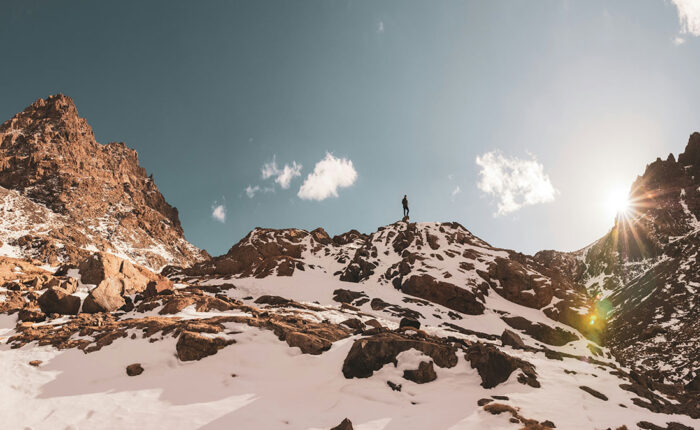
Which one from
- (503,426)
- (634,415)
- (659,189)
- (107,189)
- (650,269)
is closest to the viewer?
(503,426)

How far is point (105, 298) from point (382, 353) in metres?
26.6

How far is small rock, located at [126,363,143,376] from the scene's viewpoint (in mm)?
15531

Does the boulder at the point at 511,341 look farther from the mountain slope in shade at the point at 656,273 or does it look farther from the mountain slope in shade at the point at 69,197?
the mountain slope in shade at the point at 69,197

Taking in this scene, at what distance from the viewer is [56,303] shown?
25203 mm

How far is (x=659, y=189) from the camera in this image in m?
82.0

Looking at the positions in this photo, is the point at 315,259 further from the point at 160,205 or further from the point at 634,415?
the point at 160,205

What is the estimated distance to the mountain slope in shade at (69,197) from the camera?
84.1 metres

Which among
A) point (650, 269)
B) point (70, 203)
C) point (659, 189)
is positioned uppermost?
point (70, 203)

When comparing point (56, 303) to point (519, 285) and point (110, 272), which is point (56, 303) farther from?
point (519, 285)

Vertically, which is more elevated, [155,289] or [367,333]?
[155,289]

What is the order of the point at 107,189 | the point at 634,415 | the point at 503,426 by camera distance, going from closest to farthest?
the point at 503,426, the point at 634,415, the point at 107,189

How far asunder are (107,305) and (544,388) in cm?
3412

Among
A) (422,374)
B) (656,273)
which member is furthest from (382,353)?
(656,273)

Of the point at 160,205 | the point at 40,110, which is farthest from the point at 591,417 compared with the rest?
the point at 40,110
